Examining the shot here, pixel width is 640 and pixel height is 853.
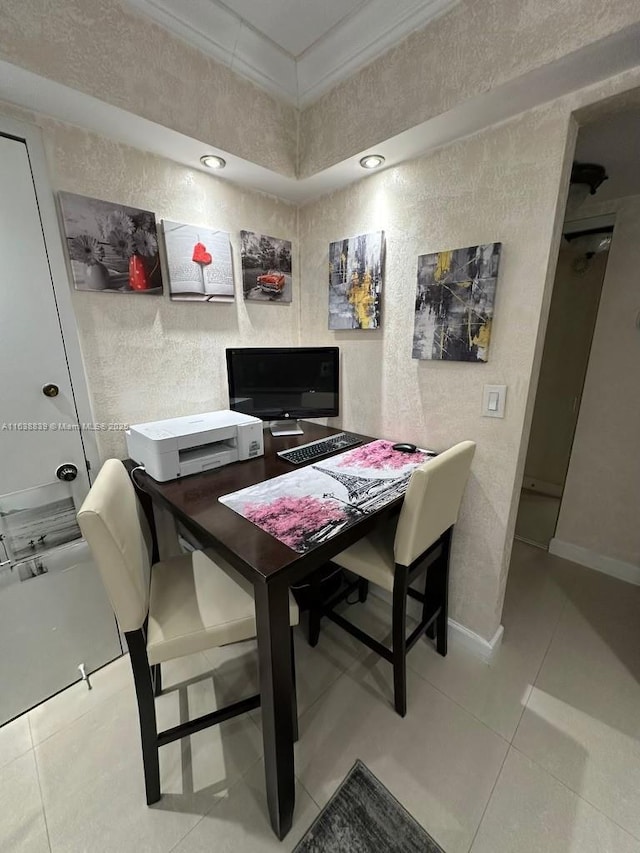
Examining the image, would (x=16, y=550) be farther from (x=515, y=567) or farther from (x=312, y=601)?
(x=515, y=567)

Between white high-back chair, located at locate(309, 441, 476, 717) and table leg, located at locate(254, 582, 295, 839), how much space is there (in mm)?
492

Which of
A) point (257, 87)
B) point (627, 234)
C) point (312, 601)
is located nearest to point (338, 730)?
point (312, 601)

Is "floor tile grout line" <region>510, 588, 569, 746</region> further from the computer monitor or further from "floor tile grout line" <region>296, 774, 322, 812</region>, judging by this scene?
the computer monitor

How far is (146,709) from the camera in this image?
989 mm

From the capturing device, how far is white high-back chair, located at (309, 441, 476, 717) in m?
1.11

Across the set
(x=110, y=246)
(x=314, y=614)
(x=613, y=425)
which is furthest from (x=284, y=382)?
(x=613, y=425)

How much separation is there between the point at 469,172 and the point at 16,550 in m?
2.27

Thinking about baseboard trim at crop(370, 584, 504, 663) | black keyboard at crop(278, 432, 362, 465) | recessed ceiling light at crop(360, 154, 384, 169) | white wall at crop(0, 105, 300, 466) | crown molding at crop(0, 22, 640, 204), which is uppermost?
recessed ceiling light at crop(360, 154, 384, 169)

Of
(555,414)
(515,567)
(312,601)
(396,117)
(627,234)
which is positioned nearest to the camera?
(396,117)

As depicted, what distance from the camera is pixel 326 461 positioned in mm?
1482

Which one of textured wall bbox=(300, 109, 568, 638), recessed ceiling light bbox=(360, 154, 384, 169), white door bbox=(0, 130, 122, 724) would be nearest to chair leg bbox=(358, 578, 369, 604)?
textured wall bbox=(300, 109, 568, 638)

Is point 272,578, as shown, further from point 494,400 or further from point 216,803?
point 494,400

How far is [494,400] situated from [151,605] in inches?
57.9

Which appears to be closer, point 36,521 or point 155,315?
point 36,521
